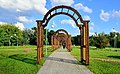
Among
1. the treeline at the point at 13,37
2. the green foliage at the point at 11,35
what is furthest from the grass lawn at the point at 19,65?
the green foliage at the point at 11,35

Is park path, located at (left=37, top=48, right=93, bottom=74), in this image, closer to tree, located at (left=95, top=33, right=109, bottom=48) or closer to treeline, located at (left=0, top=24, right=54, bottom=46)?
tree, located at (left=95, top=33, right=109, bottom=48)

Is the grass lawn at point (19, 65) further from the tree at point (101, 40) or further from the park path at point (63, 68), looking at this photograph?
the tree at point (101, 40)

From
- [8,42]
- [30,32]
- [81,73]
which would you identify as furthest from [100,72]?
[30,32]

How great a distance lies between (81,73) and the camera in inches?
475

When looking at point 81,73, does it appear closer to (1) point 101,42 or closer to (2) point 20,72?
(2) point 20,72

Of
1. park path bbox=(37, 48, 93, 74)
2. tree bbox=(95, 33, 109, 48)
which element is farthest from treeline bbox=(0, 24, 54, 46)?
park path bbox=(37, 48, 93, 74)

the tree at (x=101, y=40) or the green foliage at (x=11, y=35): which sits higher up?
the green foliage at (x=11, y=35)

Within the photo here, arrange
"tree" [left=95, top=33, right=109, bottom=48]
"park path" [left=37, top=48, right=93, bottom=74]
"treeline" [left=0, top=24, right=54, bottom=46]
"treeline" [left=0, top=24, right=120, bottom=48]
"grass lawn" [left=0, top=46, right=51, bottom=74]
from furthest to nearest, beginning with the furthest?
1. "treeline" [left=0, top=24, right=54, bottom=46]
2. "treeline" [left=0, top=24, right=120, bottom=48]
3. "tree" [left=95, top=33, right=109, bottom=48]
4. "grass lawn" [left=0, top=46, right=51, bottom=74]
5. "park path" [left=37, top=48, right=93, bottom=74]

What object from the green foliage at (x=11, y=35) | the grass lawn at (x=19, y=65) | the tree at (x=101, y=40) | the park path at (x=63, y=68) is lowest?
the park path at (x=63, y=68)

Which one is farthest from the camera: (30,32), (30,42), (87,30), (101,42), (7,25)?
(30,32)

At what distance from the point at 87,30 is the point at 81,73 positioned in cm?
529

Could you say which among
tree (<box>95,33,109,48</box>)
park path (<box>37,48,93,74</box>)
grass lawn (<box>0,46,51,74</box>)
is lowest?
park path (<box>37,48,93,74</box>)

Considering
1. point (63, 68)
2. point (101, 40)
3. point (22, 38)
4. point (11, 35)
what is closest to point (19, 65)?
point (63, 68)

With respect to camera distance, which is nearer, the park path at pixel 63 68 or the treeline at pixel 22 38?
the park path at pixel 63 68
